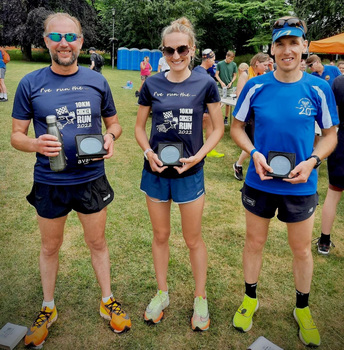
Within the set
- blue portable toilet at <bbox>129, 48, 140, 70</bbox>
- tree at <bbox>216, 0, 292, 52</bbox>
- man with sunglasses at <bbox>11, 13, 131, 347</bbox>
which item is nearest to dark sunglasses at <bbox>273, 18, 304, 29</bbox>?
man with sunglasses at <bbox>11, 13, 131, 347</bbox>

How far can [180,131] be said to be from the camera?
226 cm

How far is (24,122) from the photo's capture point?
7.16 feet

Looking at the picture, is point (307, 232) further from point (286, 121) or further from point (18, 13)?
point (18, 13)

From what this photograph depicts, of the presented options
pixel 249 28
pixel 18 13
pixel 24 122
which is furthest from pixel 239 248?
pixel 249 28

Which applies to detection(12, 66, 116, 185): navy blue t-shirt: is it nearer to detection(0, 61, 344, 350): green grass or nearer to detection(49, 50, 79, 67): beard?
detection(49, 50, 79, 67): beard

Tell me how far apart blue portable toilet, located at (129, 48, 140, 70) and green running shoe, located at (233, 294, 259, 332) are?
2901cm

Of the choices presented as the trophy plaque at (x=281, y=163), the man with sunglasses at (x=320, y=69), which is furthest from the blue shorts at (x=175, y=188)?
the man with sunglasses at (x=320, y=69)

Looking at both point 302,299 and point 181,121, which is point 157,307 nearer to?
point 302,299

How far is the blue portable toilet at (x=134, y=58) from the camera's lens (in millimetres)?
28969

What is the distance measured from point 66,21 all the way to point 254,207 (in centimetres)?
185

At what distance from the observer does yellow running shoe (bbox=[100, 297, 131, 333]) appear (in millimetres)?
2576

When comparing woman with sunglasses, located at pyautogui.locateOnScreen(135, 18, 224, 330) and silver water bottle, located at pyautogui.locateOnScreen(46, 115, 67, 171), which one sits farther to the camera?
woman with sunglasses, located at pyautogui.locateOnScreen(135, 18, 224, 330)

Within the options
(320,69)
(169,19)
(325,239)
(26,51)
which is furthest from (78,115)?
(26,51)

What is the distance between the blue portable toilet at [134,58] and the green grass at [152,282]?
86.4 ft
